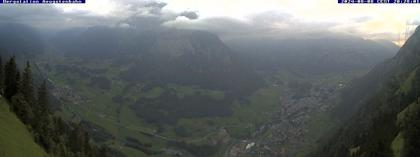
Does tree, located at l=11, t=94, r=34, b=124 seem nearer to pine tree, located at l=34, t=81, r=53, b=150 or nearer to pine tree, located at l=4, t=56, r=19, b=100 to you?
pine tree, located at l=34, t=81, r=53, b=150

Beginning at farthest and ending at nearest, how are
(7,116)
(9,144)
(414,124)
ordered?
(414,124)
(7,116)
(9,144)

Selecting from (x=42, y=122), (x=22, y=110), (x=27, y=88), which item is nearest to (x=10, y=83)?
(x=27, y=88)

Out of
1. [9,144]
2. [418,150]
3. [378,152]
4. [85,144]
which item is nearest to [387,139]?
[378,152]

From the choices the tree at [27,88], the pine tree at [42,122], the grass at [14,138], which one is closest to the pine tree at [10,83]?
the tree at [27,88]

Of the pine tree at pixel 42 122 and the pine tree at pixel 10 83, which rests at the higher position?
the pine tree at pixel 10 83

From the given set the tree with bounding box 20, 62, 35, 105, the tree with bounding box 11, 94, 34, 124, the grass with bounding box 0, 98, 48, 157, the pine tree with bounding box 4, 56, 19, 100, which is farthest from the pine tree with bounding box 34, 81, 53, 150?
the pine tree with bounding box 4, 56, 19, 100

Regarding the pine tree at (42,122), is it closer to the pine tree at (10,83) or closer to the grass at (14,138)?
the grass at (14,138)

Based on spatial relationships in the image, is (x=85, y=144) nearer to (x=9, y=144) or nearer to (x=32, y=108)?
(x=32, y=108)

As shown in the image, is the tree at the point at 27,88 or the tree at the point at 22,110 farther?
the tree at the point at 27,88
